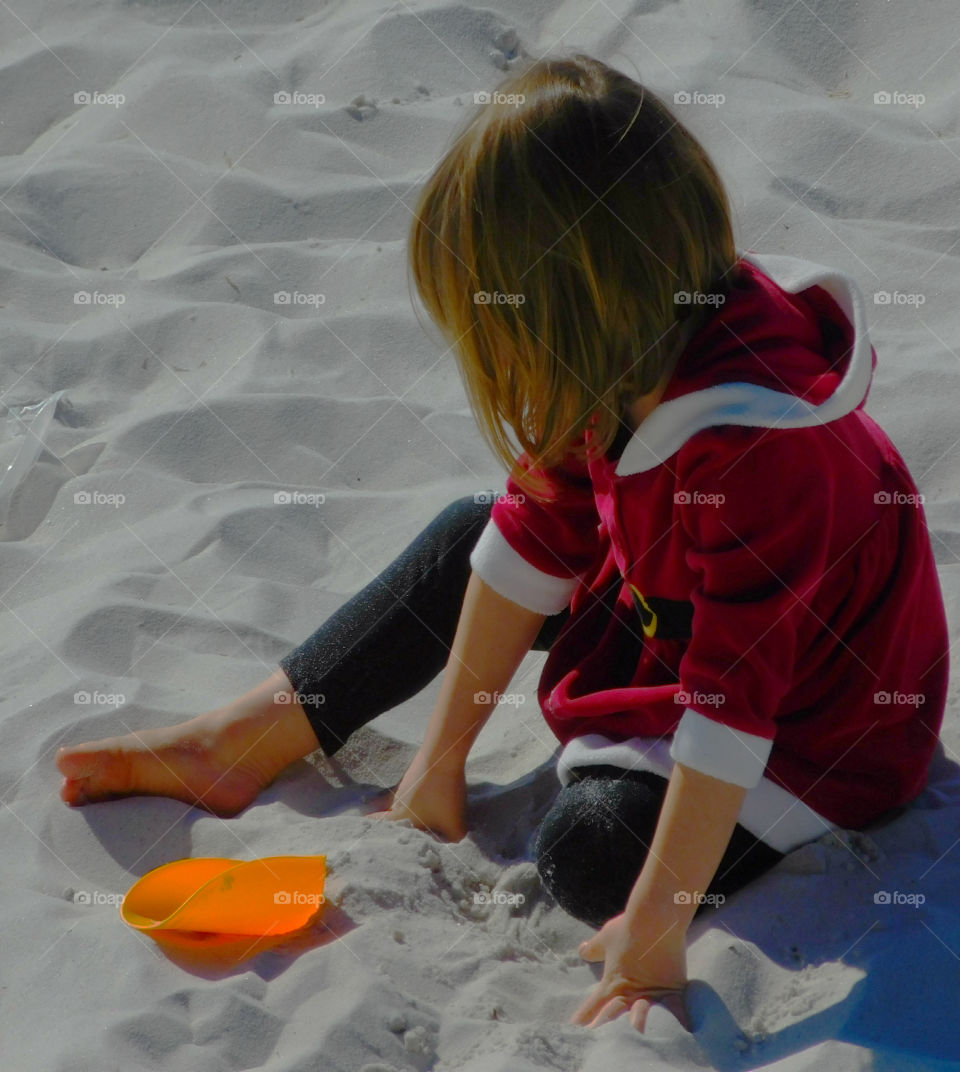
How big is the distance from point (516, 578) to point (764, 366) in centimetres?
48

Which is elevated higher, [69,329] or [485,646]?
[485,646]

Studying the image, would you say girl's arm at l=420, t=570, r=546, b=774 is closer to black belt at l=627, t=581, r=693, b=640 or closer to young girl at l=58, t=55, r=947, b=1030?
young girl at l=58, t=55, r=947, b=1030

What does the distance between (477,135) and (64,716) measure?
1018 millimetres

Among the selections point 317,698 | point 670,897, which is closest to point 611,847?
point 670,897

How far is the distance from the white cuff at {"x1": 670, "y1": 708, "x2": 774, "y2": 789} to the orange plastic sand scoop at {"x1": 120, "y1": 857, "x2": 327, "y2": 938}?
47 cm

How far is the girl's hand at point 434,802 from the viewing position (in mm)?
1704

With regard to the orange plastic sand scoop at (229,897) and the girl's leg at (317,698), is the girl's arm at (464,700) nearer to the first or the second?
the girl's leg at (317,698)

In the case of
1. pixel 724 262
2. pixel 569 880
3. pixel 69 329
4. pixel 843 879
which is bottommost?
pixel 69 329

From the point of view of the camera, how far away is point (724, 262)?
138 centimetres

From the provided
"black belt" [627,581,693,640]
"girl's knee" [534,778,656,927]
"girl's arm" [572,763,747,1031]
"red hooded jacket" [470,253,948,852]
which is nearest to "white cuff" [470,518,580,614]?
"red hooded jacket" [470,253,948,852]

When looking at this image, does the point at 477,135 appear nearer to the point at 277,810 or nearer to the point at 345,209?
the point at 277,810

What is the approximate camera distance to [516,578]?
1.69 m

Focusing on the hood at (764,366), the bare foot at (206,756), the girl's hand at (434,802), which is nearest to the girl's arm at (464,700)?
the girl's hand at (434,802)

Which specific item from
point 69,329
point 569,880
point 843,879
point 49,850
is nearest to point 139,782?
point 49,850
